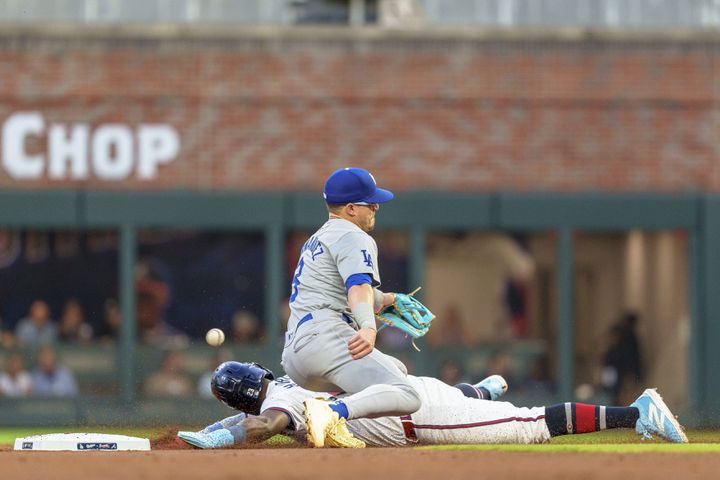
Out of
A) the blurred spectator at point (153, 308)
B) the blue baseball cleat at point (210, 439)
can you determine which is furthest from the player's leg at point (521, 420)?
the blurred spectator at point (153, 308)

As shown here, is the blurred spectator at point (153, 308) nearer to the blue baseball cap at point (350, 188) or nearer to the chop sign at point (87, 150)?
the chop sign at point (87, 150)

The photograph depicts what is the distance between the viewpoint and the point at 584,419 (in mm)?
9508

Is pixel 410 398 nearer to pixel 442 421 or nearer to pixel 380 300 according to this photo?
pixel 442 421

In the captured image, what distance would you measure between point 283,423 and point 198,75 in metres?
11.7

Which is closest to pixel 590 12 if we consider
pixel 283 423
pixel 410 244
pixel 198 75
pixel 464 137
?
pixel 464 137

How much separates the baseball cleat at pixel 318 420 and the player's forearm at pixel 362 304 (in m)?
0.51

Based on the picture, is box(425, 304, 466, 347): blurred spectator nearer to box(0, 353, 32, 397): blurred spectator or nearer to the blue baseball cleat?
box(0, 353, 32, 397): blurred spectator

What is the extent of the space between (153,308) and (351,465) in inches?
505

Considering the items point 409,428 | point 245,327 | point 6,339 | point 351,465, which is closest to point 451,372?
point 245,327

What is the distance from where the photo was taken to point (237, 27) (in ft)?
68.2

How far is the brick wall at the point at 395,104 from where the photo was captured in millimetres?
20688

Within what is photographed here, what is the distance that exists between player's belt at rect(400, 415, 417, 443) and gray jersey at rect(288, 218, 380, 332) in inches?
29.1

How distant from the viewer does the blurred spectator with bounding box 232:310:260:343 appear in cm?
2036

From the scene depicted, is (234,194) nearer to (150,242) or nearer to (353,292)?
(150,242)
